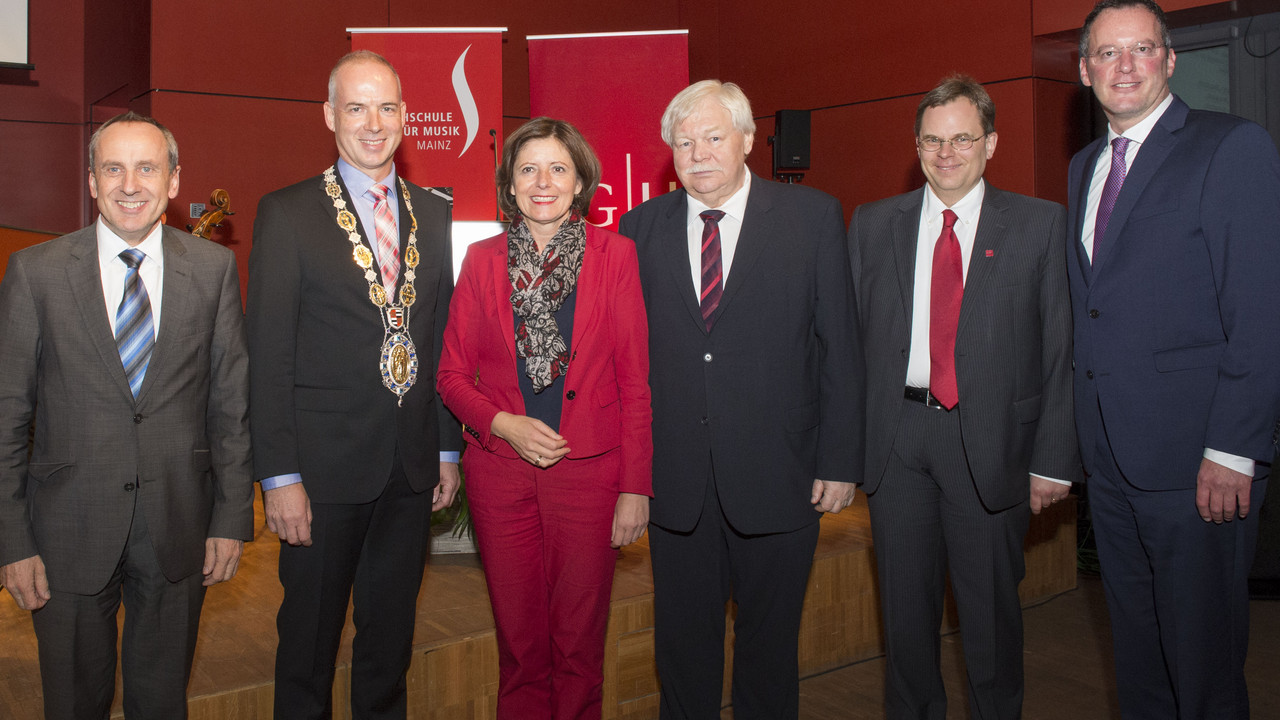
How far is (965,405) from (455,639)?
1.65 metres

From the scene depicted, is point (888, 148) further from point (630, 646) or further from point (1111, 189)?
point (630, 646)

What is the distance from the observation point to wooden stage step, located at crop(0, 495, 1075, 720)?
8.45 ft

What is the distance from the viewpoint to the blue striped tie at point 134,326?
183 centimetres

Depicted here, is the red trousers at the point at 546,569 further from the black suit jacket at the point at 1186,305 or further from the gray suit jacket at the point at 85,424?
the black suit jacket at the point at 1186,305

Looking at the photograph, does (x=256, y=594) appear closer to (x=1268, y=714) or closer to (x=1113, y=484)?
(x=1113, y=484)

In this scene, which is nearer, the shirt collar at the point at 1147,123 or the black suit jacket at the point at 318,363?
the black suit jacket at the point at 318,363

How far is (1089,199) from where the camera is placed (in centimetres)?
Answer: 231

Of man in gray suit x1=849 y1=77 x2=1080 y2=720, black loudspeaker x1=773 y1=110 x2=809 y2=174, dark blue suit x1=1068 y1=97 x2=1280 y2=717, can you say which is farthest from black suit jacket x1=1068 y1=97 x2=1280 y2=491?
black loudspeaker x1=773 y1=110 x2=809 y2=174

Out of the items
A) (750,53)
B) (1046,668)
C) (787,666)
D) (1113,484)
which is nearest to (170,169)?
(787,666)

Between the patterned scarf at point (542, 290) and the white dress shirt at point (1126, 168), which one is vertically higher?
the white dress shirt at point (1126, 168)

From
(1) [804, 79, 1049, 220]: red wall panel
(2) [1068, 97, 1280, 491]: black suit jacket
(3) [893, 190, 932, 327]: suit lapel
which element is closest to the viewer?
(2) [1068, 97, 1280, 491]: black suit jacket

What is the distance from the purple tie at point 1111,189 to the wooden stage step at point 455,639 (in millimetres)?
1820

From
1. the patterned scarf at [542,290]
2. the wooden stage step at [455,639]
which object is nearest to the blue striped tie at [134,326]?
the patterned scarf at [542,290]

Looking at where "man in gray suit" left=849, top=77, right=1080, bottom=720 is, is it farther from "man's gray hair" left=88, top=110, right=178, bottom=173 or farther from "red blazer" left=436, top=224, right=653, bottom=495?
"man's gray hair" left=88, top=110, right=178, bottom=173
